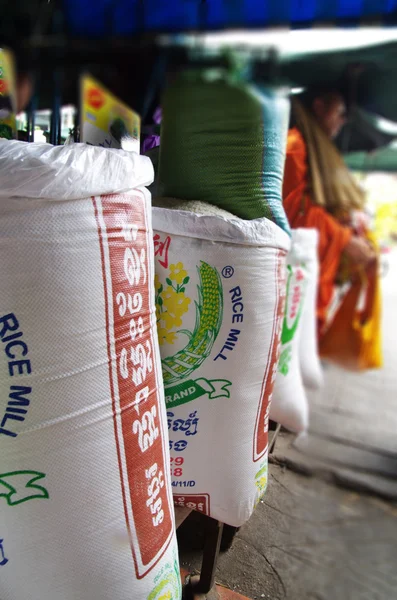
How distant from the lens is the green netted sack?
732mm

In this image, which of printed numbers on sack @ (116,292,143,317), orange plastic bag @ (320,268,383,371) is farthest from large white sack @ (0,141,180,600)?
orange plastic bag @ (320,268,383,371)

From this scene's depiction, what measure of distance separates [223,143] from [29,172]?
418 millimetres

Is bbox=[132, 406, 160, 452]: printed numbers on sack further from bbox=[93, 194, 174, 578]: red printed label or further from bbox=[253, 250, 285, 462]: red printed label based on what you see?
bbox=[253, 250, 285, 462]: red printed label

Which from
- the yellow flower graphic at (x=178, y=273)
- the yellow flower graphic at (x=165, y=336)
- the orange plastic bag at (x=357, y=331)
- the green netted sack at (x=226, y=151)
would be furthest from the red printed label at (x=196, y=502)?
the orange plastic bag at (x=357, y=331)

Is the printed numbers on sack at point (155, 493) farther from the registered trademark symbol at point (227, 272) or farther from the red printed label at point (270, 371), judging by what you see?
the registered trademark symbol at point (227, 272)

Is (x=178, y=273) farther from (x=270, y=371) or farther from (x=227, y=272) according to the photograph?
(x=270, y=371)

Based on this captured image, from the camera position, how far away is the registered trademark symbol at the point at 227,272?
0.97 metres

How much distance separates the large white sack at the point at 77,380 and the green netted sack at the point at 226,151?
0.44 feet

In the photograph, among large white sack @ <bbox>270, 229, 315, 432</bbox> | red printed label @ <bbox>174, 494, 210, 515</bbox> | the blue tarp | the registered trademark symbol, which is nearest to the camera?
the blue tarp

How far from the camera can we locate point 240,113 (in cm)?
76

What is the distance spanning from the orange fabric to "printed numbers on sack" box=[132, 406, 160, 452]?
66 cm

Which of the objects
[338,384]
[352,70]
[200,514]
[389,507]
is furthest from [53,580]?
[338,384]

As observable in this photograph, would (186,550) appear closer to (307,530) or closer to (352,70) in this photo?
(307,530)

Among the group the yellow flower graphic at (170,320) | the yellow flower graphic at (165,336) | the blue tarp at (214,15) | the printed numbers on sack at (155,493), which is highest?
the blue tarp at (214,15)
